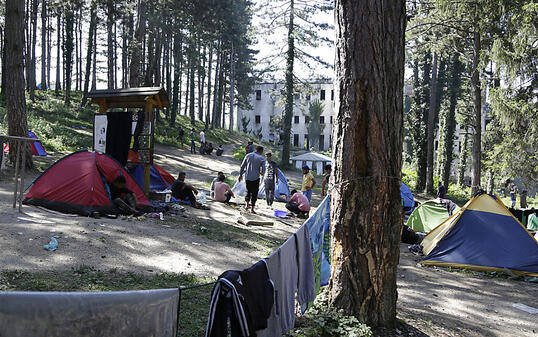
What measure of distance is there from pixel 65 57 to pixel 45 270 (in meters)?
32.0

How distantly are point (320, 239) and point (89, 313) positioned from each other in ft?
11.2

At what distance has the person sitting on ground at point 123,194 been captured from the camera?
354 inches

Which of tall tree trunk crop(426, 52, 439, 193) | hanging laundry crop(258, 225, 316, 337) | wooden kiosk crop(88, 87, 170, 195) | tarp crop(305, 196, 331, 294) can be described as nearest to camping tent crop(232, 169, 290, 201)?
wooden kiosk crop(88, 87, 170, 195)

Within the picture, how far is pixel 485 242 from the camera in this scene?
8.23 meters

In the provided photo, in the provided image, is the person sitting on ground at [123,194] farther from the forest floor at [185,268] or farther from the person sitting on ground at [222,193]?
the person sitting on ground at [222,193]

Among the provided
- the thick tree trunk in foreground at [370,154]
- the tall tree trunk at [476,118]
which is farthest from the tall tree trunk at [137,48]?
the thick tree trunk in foreground at [370,154]

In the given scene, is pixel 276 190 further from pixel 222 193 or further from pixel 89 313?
pixel 89 313

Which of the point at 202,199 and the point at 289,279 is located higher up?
the point at 289,279

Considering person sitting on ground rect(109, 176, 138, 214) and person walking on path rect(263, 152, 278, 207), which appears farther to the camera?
person walking on path rect(263, 152, 278, 207)

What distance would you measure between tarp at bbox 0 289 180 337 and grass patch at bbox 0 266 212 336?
151cm

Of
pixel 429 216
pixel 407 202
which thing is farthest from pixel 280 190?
pixel 429 216

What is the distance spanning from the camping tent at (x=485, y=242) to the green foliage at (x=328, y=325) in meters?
4.67

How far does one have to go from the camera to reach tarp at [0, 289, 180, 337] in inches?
82.8

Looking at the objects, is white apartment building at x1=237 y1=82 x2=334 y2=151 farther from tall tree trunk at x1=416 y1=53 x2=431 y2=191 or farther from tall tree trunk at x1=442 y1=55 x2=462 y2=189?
tall tree trunk at x1=416 y1=53 x2=431 y2=191
